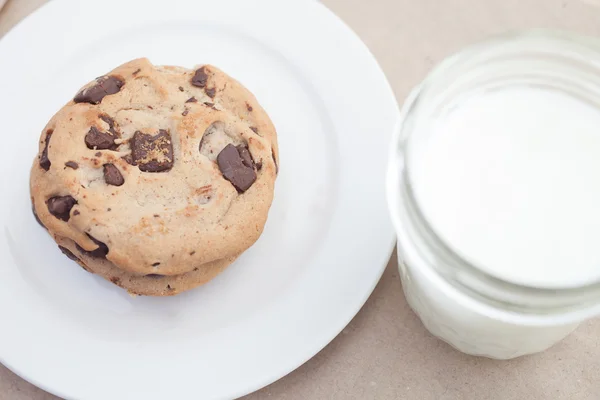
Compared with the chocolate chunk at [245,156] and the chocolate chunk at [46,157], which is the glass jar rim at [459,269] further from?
the chocolate chunk at [46,157]

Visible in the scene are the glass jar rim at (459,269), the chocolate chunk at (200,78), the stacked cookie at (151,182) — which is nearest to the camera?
the glass jar rim at (459,269)

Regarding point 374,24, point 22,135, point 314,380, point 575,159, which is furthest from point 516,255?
point 22,135

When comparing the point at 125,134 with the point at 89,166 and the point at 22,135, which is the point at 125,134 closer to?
the point at 89,166

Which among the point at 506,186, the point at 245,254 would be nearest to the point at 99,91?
the point at 245,254

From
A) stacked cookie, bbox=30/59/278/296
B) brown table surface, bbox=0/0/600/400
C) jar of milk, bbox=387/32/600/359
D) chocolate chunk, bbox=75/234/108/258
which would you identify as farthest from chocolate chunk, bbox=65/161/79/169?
jar of milk, bbox=387/32/600/359

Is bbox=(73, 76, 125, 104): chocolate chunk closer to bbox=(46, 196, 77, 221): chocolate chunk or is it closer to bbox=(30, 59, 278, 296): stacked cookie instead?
bbox=(30, 59, 278, 296): stacked cookie

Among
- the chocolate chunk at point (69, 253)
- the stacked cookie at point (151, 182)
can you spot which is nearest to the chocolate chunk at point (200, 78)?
the stacked cookie at point (151, 182)
